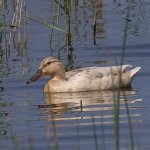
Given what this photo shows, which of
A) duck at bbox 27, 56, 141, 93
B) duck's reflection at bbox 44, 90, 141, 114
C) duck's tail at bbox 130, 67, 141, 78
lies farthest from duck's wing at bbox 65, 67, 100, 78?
duck's tail at bbox 130, 67, 141, 78

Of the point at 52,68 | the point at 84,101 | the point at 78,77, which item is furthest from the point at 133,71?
the point at 84,101

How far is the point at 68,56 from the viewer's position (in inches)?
560

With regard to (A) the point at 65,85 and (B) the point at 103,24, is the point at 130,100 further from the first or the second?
(B) the point at 103,24

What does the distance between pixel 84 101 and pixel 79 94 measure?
864 millimetres

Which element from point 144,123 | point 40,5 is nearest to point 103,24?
point 40,5

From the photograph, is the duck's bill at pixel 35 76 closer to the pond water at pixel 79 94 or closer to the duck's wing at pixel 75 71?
the pond water at pixel 79 94

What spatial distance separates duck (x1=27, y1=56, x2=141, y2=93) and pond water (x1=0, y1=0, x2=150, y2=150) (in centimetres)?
18

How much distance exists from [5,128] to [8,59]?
426cm

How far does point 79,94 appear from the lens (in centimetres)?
1250

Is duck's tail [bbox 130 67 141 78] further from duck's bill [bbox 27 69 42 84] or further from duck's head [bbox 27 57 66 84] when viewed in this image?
duck's bill [bbox 27 69 42 84]

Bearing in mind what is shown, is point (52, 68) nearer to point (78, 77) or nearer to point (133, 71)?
point (78, 77)

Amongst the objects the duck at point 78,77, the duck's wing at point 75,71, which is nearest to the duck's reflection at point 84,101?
the duck at point 78,77

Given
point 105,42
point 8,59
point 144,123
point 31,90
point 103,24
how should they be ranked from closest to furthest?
point 144,123
point 31,90
point 8,59
point 105,42
point 103,24

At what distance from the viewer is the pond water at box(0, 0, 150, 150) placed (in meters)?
9.12
